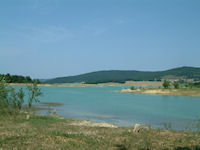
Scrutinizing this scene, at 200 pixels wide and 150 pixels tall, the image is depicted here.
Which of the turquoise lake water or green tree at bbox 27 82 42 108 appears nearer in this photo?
green tree at bbox 27 82 42 108

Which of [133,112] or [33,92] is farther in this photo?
[133,112]

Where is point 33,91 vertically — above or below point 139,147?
above

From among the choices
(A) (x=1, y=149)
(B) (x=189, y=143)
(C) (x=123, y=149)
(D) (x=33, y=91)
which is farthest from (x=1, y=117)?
(B) (x=189, y=143)

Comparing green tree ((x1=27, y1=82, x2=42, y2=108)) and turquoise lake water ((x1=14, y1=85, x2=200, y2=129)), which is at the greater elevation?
green tree ((x1=27, y1=82, x2=42, y2=108))

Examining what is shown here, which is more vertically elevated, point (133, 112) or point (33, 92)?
point (33, 92)

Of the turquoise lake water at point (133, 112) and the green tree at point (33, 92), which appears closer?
the green tree at point (33, 92)

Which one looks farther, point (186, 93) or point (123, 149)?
point (186, 93)

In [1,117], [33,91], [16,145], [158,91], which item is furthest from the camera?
[158,91]

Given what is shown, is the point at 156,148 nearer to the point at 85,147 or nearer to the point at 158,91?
the point at 85,147

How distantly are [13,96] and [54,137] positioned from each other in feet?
49.7

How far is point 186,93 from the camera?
317 feet

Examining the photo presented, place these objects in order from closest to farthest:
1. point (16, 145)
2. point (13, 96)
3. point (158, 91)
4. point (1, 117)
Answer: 1. point (16, 145)
2. point (1, 117)
3. point (13, 96)
4. point (158, 91)

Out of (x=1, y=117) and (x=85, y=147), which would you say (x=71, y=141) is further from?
(x=1, y=117)

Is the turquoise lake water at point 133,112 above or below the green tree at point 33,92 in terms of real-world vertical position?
below
